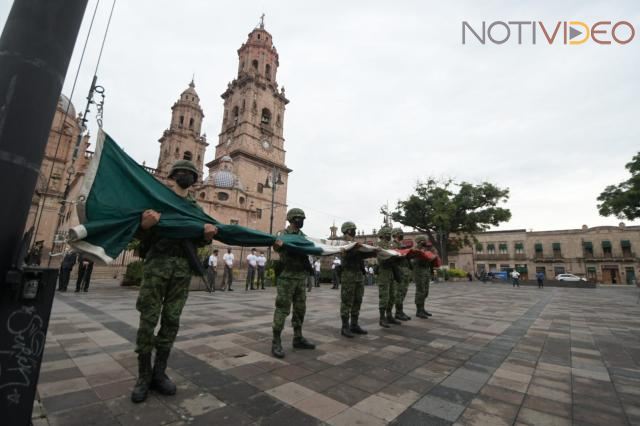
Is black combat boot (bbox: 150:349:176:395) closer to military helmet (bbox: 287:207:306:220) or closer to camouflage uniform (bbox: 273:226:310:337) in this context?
camouflage uniform (bbox: 273:226:310:337)

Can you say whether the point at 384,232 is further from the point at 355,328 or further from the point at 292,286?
the point at 292,286

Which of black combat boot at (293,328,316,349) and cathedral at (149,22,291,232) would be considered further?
cathedral at (149,22,291,232)

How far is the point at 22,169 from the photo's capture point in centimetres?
180

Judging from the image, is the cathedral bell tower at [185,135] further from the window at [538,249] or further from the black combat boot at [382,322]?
the window at [538,249]

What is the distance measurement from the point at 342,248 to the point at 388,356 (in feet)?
6.43

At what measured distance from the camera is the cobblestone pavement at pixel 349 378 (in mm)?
2660

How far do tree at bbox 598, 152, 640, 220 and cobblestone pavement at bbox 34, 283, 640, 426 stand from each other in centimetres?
2459

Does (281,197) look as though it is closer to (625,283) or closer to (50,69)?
(50,69)

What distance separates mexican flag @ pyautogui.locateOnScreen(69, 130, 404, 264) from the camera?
2.55m

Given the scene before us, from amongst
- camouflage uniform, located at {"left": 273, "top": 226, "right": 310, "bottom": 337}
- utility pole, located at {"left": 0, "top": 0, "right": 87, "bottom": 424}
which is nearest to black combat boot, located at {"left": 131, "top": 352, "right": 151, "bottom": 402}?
utility pole, located at {"left": 0, "top": 0, "right": 87, "bottom": 424}

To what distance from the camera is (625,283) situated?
4444 centimetres

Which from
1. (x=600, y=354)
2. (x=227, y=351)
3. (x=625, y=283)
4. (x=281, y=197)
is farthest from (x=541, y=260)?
(x=227, y=351)

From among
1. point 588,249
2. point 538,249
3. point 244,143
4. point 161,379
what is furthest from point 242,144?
point 588,249

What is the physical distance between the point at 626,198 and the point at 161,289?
33156 mm
